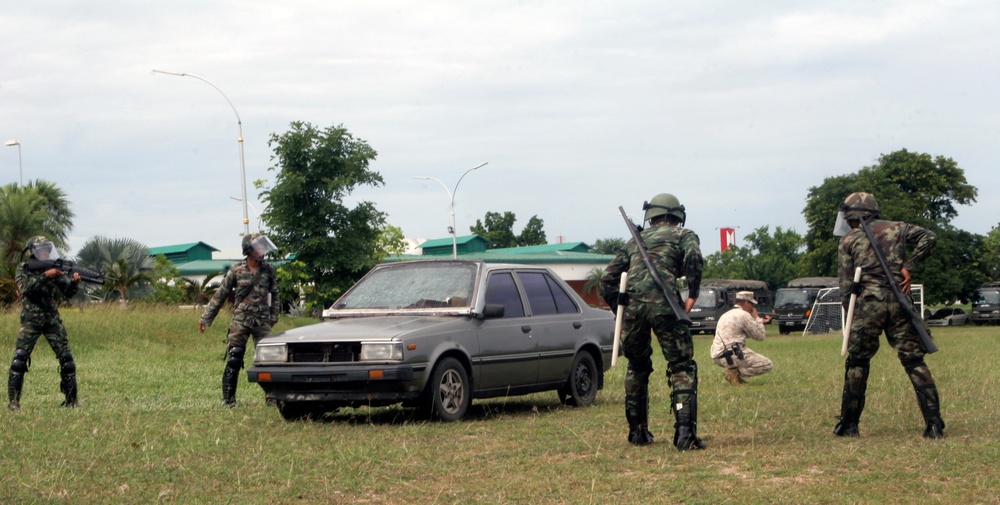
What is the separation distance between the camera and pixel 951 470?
6.89 metres

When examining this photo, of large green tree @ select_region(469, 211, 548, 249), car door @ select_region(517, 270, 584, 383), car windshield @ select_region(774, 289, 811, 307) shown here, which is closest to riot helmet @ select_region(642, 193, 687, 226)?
car door @ select_region(517, 270, 584, 383)

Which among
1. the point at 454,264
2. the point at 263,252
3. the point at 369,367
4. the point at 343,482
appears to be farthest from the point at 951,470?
the point at 263,252

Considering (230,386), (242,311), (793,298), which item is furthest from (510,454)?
(793,298)

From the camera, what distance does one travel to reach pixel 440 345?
1002cm

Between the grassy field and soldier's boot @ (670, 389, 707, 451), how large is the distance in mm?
119

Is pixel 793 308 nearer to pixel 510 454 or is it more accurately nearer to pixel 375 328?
pixel 375 328

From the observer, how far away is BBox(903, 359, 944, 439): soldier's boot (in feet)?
27.5

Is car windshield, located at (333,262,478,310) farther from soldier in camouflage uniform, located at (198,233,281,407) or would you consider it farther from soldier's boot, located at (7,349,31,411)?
soldier's boot, located at (7,349,31,411)

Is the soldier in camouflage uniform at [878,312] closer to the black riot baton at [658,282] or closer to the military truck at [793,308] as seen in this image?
the black riot baton at [658,282]

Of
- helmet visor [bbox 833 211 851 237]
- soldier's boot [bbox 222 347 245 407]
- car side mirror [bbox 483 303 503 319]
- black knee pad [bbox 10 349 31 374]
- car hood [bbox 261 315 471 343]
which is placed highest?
helmet visor [bbox 833 211 851 237]

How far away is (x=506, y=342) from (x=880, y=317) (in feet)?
11.6

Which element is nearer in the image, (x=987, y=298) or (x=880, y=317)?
(x=880, y=317)

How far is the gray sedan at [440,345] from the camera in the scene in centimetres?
974

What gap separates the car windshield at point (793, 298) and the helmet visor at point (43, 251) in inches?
1592
